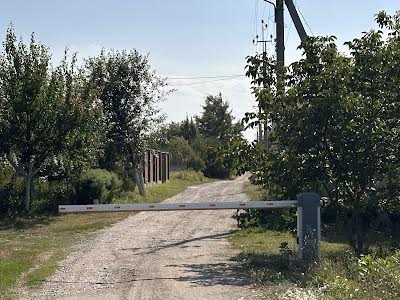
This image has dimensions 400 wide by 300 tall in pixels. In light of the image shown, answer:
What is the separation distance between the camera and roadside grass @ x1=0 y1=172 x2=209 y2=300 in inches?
450

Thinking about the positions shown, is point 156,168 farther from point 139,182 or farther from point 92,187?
point 92,187

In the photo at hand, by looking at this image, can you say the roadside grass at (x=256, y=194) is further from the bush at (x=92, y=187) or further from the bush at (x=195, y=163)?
the bush at (x=195, y=163)

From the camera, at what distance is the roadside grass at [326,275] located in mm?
9039

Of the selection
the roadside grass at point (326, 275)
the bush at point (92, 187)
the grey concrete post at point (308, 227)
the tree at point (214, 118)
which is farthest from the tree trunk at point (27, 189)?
the tree at point (214, 118)

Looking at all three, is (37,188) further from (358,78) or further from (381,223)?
(358,78)

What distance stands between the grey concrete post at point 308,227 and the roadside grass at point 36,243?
4.78 m

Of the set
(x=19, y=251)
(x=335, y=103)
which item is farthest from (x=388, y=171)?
(x=19, y=251)

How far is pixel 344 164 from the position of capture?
43.2 ft

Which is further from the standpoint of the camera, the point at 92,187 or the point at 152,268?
the point at 92,187

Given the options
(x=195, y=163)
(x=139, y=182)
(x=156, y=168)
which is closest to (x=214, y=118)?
(x=195, y=163)

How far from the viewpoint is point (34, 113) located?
937 inches

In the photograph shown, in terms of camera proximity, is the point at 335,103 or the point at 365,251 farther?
the point at 365,251

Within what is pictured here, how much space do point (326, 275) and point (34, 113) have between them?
53.0ft

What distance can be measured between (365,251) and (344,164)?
2.18m
